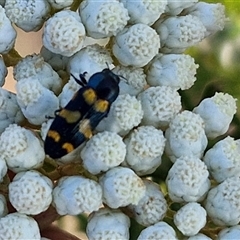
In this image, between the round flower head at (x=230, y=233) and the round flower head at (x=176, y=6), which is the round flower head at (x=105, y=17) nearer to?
the round flower head at (x=176, y=6)

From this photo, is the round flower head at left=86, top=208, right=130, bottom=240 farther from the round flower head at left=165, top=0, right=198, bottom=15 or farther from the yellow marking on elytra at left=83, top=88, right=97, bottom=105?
the round flower head at left=165, top=0, right=198, bottom=15

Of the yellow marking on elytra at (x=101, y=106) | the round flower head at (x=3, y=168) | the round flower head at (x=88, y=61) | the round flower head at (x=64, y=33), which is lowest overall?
the round flower head at (x=3, y=168)

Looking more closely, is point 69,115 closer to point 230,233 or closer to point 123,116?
point 123,116

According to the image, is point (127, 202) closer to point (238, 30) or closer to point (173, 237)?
point (173, 237)

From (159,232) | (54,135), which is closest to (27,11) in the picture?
(54,135)

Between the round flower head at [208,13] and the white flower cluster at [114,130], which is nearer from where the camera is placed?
the white flower cluster at [114,130]

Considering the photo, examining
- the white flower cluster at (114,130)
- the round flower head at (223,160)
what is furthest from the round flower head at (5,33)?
the round flower head at (223,160)

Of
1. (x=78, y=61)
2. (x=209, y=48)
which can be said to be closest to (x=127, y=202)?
(x=78, y=61)

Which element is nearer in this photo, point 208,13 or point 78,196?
point 78,196
